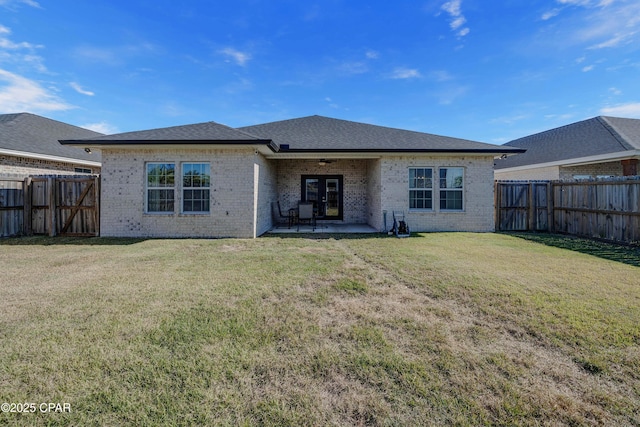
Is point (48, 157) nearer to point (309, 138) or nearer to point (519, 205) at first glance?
point (309, 138)

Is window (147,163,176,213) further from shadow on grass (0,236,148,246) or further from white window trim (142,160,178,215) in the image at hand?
shadow on grass (0,236,148,246)

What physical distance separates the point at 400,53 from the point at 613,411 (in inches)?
629

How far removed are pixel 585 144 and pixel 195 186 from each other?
18.0 metres

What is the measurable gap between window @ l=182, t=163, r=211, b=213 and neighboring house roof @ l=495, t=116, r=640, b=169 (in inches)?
644

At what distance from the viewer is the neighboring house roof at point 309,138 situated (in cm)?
887

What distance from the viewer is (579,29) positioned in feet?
34.2

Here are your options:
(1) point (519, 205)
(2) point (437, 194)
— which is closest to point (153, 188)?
(2) point (437, 194)

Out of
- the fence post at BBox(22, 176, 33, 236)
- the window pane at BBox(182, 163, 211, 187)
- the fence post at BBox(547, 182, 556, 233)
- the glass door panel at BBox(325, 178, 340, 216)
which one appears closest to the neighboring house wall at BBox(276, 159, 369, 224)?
the glass door panel at BBox(325, 178, 340, 216)

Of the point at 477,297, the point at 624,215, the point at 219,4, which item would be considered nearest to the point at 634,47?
the point at 624,215

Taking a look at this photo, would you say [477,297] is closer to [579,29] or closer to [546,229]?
[546,229]

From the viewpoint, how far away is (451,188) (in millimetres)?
10953

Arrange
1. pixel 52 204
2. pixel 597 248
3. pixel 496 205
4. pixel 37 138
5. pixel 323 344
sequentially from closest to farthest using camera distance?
pixel 323 344, pixel 597 248, pixel 52 204, pixel 496 205, pixel 37 138

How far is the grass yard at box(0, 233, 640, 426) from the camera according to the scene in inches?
77.9

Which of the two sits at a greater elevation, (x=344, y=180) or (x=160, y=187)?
(x=344, y=180)
